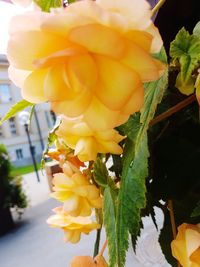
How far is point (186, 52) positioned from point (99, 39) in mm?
60

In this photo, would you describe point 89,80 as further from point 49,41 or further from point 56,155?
point 56,155

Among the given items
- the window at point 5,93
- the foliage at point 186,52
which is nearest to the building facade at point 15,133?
the window at point 5,93

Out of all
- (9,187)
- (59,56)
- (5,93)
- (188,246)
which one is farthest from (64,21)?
(5,93)

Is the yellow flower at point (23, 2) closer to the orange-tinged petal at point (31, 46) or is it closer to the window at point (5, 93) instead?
the orange-tinged petal at point (31, 46)

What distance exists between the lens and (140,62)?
4.0 inches

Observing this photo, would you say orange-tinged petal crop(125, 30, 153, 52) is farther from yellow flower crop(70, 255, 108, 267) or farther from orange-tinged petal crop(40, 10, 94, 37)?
yellow flower crop(70, 255, 108, 267)

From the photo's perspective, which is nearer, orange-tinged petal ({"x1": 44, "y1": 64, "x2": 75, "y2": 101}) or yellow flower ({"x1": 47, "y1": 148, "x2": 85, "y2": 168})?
orange-tinged petal ({"x1": 44, "y1": 64, "x2": 75, "y2": 101})

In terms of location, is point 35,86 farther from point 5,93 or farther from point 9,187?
point 5,93

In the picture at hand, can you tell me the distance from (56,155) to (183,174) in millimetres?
93

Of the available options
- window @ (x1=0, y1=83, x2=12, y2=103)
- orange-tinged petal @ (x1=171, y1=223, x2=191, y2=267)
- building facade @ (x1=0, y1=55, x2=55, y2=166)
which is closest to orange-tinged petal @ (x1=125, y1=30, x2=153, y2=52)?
orange-tinged petal @ (x1=171, y1=223, x2=191, y2=267)

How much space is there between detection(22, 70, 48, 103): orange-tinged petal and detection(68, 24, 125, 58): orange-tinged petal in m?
0.02

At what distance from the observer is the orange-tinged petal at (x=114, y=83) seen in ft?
0.33

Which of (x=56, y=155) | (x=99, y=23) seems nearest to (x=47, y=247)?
(x=56, y=155)

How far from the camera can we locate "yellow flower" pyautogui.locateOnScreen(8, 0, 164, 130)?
10 centimetres
